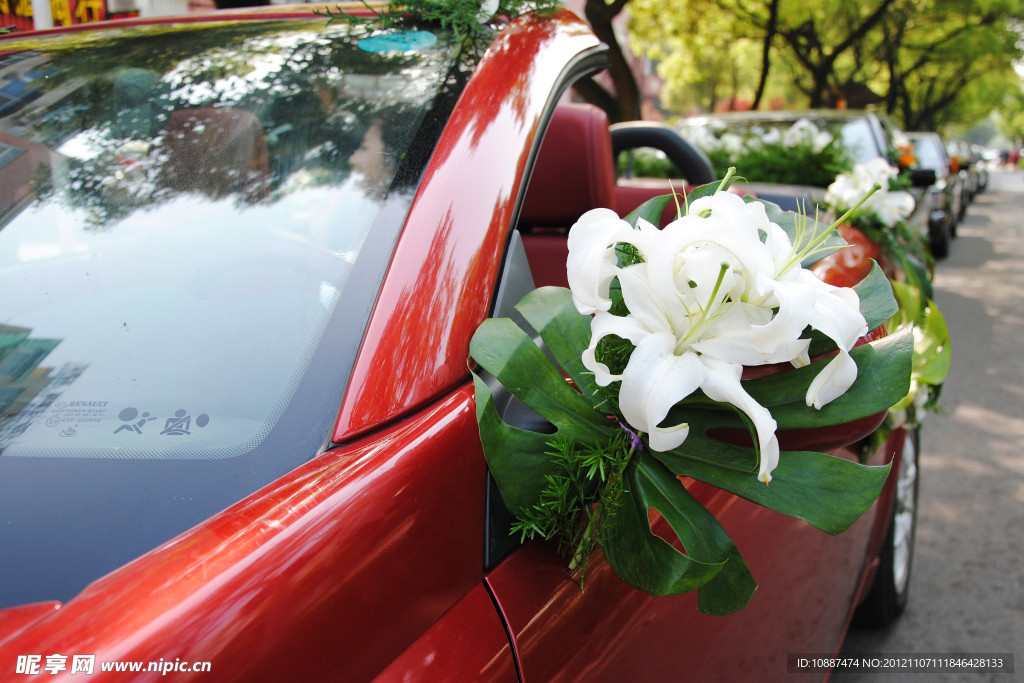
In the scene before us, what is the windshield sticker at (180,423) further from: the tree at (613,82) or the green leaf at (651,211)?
the tree at (613,82)

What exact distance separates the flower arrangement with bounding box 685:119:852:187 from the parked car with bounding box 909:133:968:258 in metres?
5.13

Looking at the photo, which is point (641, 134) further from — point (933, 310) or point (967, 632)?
point (967, 632)

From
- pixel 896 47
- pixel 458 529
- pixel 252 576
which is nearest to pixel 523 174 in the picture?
pixel 458 529

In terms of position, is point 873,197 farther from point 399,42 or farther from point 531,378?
point 531,378

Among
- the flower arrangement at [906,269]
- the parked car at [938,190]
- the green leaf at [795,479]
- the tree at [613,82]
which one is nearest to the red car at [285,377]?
the green leaf at [795,479]

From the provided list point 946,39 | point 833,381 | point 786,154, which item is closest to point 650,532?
point 833,381

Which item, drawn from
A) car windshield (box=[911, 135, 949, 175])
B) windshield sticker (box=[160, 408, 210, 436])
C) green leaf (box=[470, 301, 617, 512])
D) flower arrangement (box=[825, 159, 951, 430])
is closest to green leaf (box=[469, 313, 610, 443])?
green leaf (box=[470, 301, 617, 512])

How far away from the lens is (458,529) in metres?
0.93

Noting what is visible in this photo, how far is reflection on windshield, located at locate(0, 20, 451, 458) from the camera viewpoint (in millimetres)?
1013

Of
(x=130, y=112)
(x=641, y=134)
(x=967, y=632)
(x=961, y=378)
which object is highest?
(x=130, y=112)

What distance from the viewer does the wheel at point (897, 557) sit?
8.88ft

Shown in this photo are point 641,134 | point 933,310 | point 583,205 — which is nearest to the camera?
point 583,205

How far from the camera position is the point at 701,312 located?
35.6 inches

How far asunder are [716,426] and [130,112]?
1200 mm
